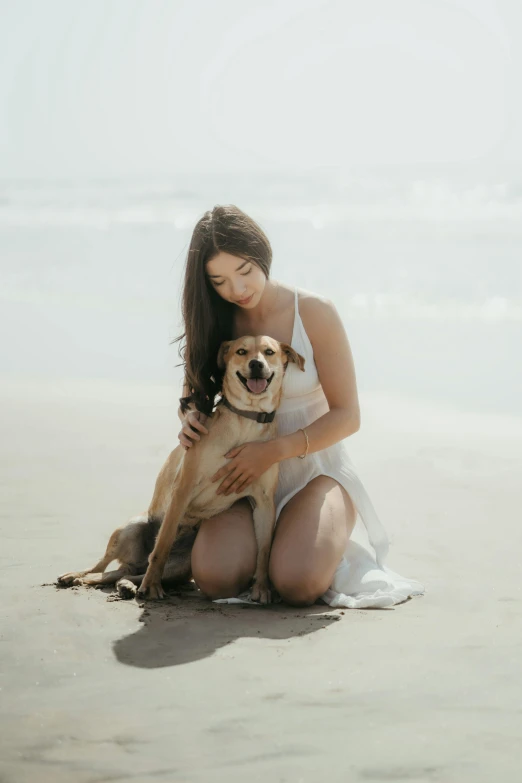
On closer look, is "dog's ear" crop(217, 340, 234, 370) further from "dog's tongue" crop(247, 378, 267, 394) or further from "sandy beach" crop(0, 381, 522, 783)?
"sandy beach" crop(0, 381, 522, 783)

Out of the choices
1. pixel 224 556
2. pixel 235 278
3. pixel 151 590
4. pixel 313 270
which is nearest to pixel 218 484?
pixel 224 556

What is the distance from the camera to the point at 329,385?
3725 millimetres

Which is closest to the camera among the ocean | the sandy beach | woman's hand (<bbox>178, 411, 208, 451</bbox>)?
the sandy beach

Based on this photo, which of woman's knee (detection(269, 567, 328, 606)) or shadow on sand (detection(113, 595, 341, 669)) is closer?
shadow on sand (detection(113, 595, 341, 669))

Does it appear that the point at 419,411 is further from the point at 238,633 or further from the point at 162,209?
the point at 162,209

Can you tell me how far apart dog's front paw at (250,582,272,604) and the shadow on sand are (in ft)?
0.14

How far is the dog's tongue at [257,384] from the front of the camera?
3555 millimetres

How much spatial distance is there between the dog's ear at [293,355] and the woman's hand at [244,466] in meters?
0.40

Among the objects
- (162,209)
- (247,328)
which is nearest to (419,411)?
(247,328)

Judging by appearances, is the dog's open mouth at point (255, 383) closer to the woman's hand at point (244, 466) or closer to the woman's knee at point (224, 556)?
the woman's hand at point (244, 466)

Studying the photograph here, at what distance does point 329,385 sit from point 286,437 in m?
0.34

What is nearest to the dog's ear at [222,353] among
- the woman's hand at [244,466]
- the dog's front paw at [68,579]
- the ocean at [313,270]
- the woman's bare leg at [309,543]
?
the woman's hand at [244,466]

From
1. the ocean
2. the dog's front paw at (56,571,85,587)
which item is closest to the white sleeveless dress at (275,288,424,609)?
the dog's front paw at (56,571,85,587)

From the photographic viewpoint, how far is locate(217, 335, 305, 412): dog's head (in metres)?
3.56
